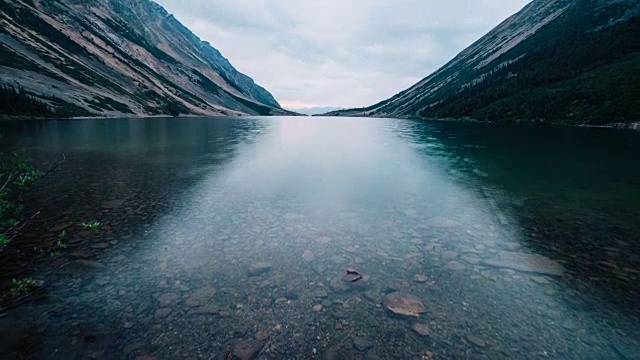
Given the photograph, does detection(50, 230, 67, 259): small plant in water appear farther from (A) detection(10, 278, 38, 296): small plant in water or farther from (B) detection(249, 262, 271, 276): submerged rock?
(B) detection(249, 262, 271, 276): submerged rock

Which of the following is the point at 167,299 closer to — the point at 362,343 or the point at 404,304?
the point at 362,343

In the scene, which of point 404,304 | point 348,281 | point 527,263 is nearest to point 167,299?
point 348,281

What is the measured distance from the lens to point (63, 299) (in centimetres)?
792

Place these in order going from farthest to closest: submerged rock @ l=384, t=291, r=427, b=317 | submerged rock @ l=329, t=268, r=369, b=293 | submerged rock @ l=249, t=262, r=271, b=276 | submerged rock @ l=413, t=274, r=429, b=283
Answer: submerged rock @ l=249, t=262, r=271, b=276 → submerged rock @ l=413, t=274, r=429, b=283 → submerged rock @ l=329, t=268, r=369, b=293 → submerged rock @ l=384, t=291, r=427, b=317

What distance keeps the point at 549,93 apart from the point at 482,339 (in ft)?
426

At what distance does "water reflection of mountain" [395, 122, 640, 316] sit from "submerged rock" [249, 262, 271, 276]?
946 centimetres

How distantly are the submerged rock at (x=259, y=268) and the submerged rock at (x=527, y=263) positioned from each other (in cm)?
781

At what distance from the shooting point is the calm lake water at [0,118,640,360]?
22.2ft

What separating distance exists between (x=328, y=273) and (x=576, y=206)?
16587 millimetres

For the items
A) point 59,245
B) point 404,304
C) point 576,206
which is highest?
point 576,206

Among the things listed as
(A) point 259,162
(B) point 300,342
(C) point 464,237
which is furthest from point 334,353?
(A) point 259,162

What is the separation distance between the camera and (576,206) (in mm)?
17000

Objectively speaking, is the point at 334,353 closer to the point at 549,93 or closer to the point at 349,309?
the point at 349,309

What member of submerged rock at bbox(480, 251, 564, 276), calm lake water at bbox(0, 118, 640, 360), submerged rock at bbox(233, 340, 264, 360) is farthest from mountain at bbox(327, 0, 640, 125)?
submerged rock at bbox(233, 340, 264, 360)
